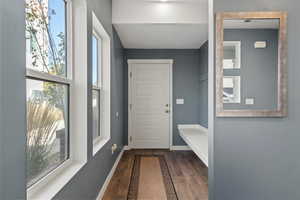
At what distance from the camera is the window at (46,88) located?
1150 millimetres

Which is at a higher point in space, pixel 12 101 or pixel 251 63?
pixel 251 63

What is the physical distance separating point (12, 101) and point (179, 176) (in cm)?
269

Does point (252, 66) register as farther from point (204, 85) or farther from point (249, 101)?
point (204, 85)

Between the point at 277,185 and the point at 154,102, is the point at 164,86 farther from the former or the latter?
the point at 277,185

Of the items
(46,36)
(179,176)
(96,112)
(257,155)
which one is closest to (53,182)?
(46,36)

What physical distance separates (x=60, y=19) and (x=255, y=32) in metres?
1.75

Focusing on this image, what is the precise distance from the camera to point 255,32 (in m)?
1.86

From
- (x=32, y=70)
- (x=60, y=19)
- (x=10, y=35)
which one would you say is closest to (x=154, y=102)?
(x=60, y=19)

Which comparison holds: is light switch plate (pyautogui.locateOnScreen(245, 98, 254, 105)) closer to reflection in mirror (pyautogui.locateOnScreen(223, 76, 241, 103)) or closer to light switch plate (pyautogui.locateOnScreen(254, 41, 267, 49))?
reflection in mirror (pyautogui.locateOnScreen(223, 76, 241, 103))

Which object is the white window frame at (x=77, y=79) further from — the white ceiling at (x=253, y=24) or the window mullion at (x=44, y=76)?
the white ceiling at (x=253, y=24)

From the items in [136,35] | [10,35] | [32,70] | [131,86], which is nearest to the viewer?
[10,35]

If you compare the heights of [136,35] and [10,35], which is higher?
[136,35]

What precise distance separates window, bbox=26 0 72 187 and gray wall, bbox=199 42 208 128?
9.93 feet

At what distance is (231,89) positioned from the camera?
1.86 m
